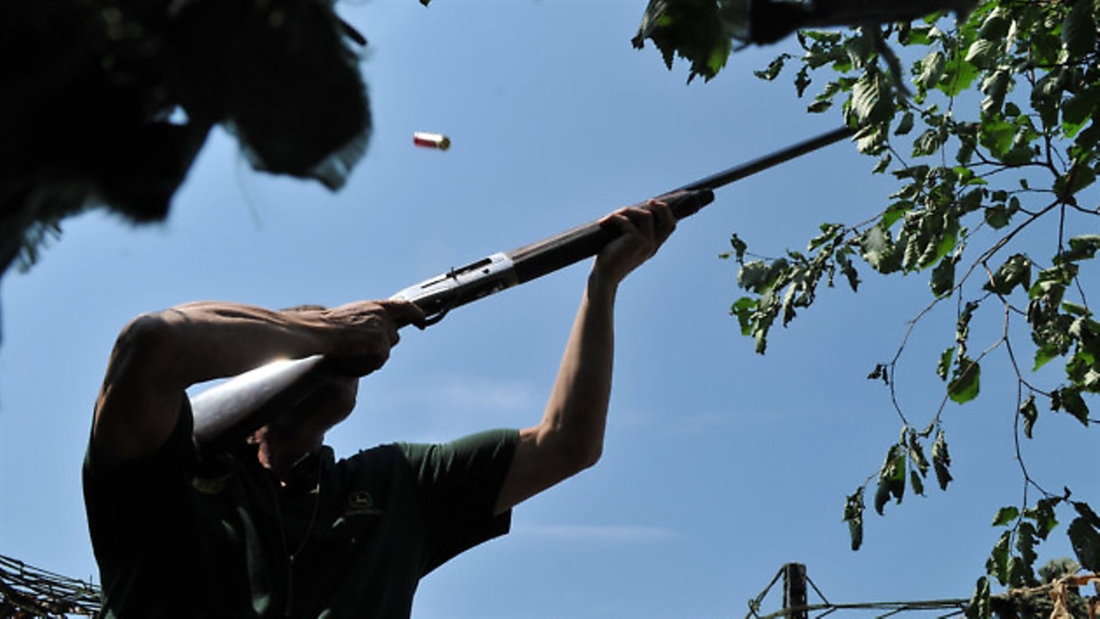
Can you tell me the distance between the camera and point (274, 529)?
3988mm

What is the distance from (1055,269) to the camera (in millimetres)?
6238

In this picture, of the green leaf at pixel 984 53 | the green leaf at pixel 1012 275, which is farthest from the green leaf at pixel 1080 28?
the green leaf at pixel 1012 275

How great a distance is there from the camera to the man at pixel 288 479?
12.1 feet

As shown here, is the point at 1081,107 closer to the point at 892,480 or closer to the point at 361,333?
the point at 892,480

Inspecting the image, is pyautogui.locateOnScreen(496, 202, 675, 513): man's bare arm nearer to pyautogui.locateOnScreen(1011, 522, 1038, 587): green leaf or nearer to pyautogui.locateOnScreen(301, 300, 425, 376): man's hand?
pyautogui.locateOnScreen(301, 300, 425, 376): man's hand

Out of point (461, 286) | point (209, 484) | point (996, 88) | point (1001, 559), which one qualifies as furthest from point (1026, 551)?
point (209, 484)

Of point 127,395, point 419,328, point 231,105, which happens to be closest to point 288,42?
point 231,105

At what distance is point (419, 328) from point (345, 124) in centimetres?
303

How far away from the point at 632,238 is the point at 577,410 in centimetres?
73

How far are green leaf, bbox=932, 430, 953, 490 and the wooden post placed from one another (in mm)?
1160

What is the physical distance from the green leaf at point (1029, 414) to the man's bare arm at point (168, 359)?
395cm

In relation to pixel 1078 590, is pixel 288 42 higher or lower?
lower

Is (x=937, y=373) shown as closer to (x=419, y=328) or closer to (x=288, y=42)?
(x=419, y=328)

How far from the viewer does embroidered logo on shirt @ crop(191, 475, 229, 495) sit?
394 centimetres
